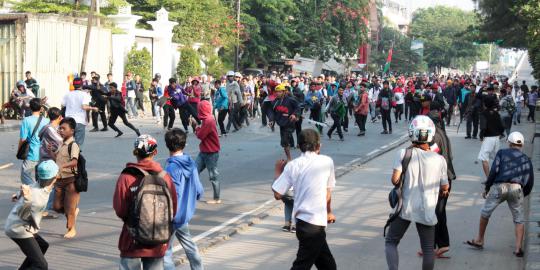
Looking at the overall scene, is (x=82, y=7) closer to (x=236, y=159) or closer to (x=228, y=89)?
(x=228, y=89)

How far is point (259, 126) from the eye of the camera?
2647 cm

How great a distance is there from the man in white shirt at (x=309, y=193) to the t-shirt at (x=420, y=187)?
813mm

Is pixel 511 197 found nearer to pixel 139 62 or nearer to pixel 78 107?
pixel 78 107

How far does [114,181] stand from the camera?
13.4 metres

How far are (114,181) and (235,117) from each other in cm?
1113

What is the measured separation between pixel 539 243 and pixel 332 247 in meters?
2.16

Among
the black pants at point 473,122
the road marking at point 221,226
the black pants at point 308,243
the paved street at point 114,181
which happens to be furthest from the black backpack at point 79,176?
the black pants at point 473,122

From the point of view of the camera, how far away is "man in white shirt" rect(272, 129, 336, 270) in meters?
6.32

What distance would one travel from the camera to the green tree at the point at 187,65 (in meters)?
38.9

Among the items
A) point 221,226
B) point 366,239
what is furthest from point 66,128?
point 366,239

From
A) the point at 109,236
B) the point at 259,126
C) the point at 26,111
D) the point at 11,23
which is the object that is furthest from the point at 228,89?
the point at 109,236

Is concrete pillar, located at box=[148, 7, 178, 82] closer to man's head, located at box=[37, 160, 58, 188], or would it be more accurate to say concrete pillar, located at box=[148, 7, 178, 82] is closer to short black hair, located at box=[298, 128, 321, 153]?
man's head, located at box=[37, 160, 58, 188]

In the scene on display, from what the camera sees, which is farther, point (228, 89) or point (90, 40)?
point (90, 40)

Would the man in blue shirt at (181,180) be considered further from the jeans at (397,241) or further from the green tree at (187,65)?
the green tree at (187,65)
